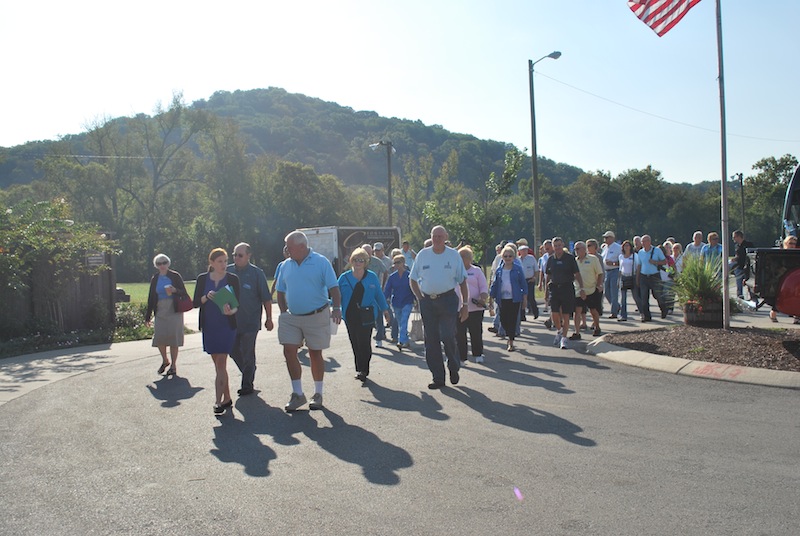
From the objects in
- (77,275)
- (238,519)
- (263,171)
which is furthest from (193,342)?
(263,171)

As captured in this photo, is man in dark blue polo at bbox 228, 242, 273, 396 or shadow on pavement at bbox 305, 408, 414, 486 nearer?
shadow on pavement at bbox 305, 408, 414, 486

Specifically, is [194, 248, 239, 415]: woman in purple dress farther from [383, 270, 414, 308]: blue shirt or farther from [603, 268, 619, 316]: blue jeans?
[603, 268, 619, 316]: blue jeans

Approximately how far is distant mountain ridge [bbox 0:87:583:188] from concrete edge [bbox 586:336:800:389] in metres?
74.7

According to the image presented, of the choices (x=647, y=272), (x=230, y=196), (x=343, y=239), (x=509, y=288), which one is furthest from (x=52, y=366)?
(x=230, y=196)

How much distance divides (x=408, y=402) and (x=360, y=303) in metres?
2.20

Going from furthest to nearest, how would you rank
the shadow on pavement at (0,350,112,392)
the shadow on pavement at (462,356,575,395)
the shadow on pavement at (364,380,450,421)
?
the shadow on pavement at (0,350,112,392)
the shadow on pavement at (462,356,575,395)
the shadow on pavement at (364,380,450,421)

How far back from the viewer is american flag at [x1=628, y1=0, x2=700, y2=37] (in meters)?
10.7

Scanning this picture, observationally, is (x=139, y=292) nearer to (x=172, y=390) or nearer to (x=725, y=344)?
(x=172, y=390)

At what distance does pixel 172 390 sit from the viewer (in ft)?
30.7

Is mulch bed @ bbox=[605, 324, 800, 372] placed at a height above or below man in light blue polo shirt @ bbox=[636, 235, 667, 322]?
below

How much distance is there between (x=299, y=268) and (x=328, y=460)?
268 cm

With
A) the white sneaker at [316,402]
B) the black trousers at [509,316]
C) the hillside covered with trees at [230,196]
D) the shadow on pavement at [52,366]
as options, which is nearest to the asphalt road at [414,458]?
the white sneaker at [316,402]

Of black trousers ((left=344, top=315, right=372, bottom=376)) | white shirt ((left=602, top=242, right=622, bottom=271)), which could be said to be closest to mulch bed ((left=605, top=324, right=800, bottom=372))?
black trousers ((left=344, top=315, right=372, bottom=376))

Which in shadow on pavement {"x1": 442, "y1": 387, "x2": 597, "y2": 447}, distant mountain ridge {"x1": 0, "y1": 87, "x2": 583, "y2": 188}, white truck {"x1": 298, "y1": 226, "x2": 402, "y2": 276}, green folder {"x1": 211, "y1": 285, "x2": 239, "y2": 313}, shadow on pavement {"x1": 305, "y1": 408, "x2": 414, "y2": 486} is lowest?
shadow on pavement {"x1": 442, "y1": 387, "x2": 597, "y2": 447}
